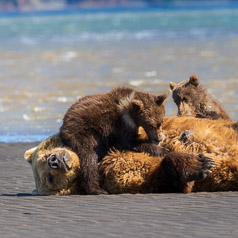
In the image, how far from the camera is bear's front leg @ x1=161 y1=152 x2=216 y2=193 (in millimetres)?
6898

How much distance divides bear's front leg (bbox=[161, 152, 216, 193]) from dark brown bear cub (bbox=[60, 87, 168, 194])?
321 millimetres

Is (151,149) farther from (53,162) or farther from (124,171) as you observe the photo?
(53,162)

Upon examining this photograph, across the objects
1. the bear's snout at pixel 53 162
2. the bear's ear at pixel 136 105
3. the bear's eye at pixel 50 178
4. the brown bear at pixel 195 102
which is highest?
the bear's ear at pixel 136 105

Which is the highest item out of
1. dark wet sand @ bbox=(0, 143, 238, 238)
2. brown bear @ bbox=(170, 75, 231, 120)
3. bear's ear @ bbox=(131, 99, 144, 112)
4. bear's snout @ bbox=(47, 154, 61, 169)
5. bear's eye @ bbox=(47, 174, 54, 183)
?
bear's ear @ bbox=(131, 99, 144, 112)

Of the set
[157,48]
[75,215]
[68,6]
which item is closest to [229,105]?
[75,215]

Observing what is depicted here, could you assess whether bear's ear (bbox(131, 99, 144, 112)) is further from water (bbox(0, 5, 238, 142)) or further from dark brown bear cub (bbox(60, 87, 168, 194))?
water (bbox(0, 5, 238, 142))

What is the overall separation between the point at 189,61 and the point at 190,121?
19183mm

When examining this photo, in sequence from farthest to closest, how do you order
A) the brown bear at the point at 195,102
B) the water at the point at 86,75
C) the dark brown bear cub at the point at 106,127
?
the water at the point at 86,75
the brown bear at the point at 195,102
the dark brown bear cub at the point at 106,127

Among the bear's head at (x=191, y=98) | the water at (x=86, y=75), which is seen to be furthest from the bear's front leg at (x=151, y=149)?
the water at (x=86, y=75)

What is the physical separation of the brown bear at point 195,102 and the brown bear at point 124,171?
6.23ft

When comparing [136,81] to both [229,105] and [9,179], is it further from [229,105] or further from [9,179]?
[9,179]

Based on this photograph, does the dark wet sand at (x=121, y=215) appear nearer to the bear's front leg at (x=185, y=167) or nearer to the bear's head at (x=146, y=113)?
the bear's front leg at (x=185, y=167)

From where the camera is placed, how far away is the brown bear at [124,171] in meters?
6.95

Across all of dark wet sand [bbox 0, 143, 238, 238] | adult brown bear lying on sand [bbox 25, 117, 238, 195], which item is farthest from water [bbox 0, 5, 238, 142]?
dark wet sand [bbox 0, 143, 238, 238]
